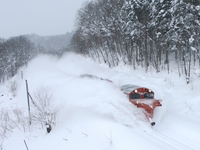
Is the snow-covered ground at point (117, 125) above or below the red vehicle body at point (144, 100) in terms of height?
below

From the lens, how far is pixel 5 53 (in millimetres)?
54312

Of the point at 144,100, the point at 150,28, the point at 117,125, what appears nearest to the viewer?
the point at 117,125

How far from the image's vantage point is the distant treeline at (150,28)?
18.5m

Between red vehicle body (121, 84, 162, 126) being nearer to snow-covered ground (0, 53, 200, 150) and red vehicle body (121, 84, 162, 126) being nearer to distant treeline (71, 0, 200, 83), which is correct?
snow-covered ground (0, 53, 200, 150)

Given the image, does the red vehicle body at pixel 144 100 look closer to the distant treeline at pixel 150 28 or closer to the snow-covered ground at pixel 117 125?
the snow-covered ground at pixel 117 125

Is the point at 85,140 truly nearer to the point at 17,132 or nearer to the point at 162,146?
the point at 162,146

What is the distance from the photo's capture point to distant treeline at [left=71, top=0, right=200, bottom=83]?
18522 millimetres

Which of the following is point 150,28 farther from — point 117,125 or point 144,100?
point 117,125

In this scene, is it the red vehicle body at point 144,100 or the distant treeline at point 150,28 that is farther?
the distant treeline at point 150,28

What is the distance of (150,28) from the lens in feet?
79.5

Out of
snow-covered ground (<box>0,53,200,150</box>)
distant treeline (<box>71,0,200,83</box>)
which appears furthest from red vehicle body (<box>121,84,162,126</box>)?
distant treeline (<box>71,0,200,83</box>)

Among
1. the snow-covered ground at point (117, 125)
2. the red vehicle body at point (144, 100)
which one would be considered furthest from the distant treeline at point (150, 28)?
the red vehicle body at point (144, 100)

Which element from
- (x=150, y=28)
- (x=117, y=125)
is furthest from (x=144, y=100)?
(x=150, y=28)

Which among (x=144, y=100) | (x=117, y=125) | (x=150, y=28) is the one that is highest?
(x=150, y=28)
